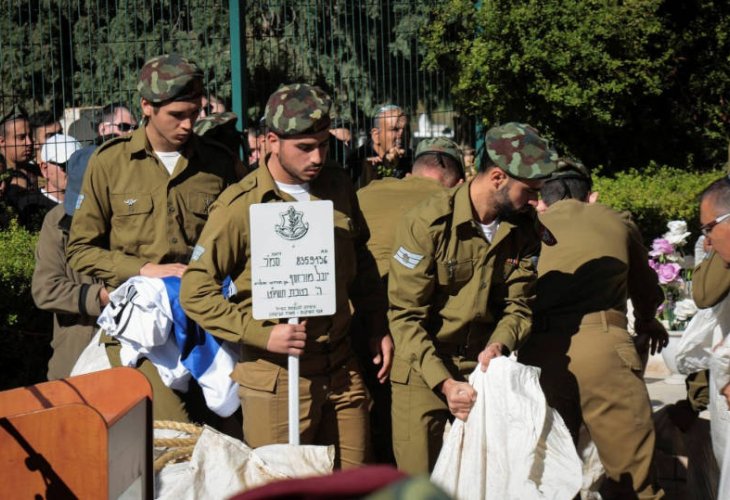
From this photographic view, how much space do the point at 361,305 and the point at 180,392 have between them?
941 millimetres

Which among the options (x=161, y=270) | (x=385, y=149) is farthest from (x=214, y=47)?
(x=161, y=270)

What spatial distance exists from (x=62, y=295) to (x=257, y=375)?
134cm

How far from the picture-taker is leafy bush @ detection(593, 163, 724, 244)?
1080cm

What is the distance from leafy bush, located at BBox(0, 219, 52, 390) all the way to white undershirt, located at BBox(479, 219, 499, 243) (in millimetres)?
3376

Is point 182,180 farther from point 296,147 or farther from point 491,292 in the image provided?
point 491,292

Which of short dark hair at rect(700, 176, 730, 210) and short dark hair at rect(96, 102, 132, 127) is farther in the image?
short dark hair at rect(96, 102, 132, 127)

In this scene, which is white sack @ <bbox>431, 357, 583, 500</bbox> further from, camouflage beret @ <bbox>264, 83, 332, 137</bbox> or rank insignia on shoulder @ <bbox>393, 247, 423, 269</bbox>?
camouflage beret @ <bbox>264, 83, 332, 137</bbox>

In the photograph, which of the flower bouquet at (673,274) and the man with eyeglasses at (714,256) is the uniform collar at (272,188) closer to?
the man with eyeglasses at (714,256)

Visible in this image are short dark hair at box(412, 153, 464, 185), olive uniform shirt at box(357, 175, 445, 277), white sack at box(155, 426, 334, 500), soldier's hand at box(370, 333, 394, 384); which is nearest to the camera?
white sack at box(155, 426, 334, 500)

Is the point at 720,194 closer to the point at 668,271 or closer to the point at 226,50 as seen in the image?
the point at 668,271

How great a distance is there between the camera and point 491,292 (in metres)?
4.94

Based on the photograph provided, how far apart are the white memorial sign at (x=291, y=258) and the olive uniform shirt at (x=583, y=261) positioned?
127 centimetres

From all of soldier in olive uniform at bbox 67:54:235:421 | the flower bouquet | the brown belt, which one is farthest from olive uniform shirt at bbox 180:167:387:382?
the flower bouquet

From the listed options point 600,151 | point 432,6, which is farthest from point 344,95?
point 600,151
